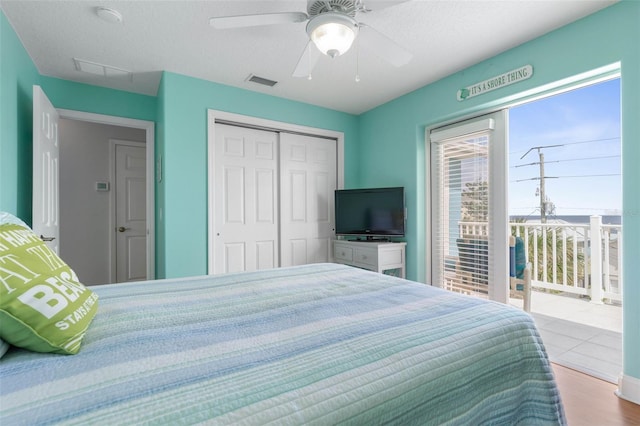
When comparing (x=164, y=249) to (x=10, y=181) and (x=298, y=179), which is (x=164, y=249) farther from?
(x=298, y=179)

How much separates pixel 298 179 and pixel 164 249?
5.57ft

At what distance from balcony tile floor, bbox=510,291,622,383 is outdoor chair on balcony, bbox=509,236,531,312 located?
281mm

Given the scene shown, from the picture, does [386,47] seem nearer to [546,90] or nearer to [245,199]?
[546,90]

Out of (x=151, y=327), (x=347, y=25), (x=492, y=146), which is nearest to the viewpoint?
(x=151, y=327)

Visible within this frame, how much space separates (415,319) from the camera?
1.03 metres

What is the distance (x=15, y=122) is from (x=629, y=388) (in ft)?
14.6

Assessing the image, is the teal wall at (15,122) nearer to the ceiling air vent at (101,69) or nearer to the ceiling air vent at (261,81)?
the ceiling air vent at (101,69)

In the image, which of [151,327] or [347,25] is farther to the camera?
[347,25]

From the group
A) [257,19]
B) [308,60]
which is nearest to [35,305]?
[257,19]

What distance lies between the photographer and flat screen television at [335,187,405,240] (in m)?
3.34

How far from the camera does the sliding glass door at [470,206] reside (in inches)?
107

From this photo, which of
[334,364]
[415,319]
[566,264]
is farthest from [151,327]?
[566,264]

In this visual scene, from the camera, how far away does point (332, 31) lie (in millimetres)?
1591

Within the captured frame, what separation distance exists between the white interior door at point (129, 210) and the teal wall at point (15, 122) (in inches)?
65.6
